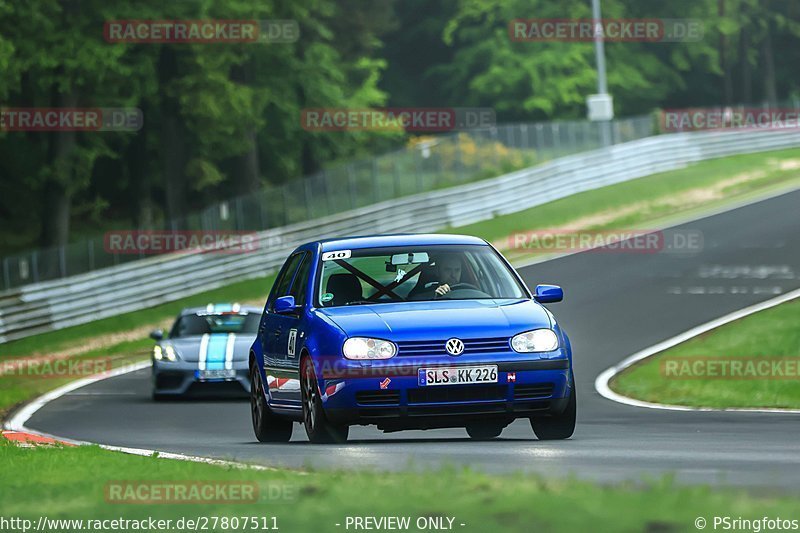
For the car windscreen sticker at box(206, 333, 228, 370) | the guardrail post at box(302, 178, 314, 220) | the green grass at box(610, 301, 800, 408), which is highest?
the guardrail post at box(302, 178, 314, 220)

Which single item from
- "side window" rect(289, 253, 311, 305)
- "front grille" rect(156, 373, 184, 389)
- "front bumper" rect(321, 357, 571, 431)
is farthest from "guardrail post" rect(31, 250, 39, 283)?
"front bumper" rect(321, 357, 571, 431)

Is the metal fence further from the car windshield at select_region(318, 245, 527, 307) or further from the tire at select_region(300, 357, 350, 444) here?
the tire at select_region(300, 357, 350, 444)

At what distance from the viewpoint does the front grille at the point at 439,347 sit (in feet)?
36.2

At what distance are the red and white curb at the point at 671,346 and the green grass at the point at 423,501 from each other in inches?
341

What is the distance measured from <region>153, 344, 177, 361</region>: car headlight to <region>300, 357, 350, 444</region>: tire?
9.19 meters

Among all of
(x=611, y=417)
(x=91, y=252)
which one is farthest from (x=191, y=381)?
(x=91, y=252)

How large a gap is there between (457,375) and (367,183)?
94.6ft

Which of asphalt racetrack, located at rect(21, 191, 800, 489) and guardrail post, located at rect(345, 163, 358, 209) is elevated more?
guardrail post, located at rect(345, 163, 358, 209)

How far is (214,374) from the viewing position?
20.4 m

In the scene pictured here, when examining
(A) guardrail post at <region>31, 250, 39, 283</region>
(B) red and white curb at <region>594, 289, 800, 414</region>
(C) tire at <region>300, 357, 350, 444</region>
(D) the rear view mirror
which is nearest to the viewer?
(C) tire at <region>300, 357, 350, 444</region>

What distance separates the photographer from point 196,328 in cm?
2203

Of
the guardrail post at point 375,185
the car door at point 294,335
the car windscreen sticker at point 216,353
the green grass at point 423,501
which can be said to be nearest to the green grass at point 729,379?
the car windscreen sticker at point 216,353

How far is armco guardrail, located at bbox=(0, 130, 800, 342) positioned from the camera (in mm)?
32719

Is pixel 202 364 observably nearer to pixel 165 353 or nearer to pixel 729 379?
pixel 165 353
